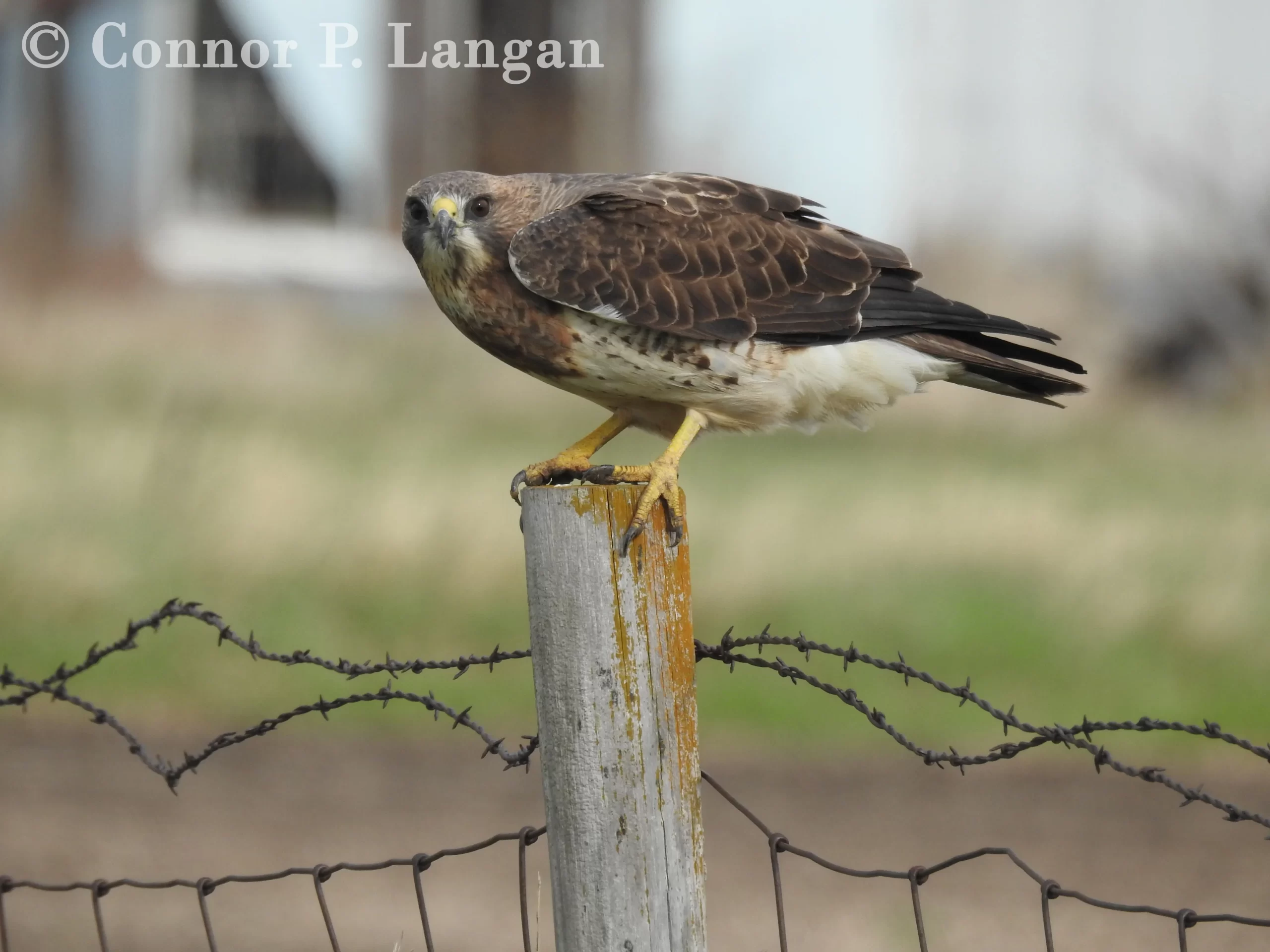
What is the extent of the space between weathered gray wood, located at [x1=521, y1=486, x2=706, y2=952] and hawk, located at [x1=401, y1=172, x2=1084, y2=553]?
1019 mm

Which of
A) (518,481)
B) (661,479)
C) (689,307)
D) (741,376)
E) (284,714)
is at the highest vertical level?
(689,307)

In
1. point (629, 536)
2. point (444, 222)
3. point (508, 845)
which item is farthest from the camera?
point (508, 845)

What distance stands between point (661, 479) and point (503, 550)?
6.80 m

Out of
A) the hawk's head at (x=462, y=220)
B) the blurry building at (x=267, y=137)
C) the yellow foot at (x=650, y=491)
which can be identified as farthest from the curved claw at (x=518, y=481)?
the blurry building at (x=267, y=137)

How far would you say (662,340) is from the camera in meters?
3.61

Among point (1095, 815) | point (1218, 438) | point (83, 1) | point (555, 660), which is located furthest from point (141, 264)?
point (555, 660)

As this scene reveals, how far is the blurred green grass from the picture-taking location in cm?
854

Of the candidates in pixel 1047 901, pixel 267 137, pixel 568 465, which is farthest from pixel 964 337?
pixel 267 137

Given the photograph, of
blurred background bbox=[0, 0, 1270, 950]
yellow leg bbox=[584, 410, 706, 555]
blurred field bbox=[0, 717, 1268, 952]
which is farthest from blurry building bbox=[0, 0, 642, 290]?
yellow leg bbox=[584, 410, 706, 555]

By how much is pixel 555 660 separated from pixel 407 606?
270 inches

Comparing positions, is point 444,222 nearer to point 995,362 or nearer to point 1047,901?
point 995,362

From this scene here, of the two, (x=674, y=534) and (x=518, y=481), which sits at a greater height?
(x=518, y=481)

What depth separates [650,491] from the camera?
244cm

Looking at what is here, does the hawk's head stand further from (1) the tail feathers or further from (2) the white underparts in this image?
(1) the tail feathers
